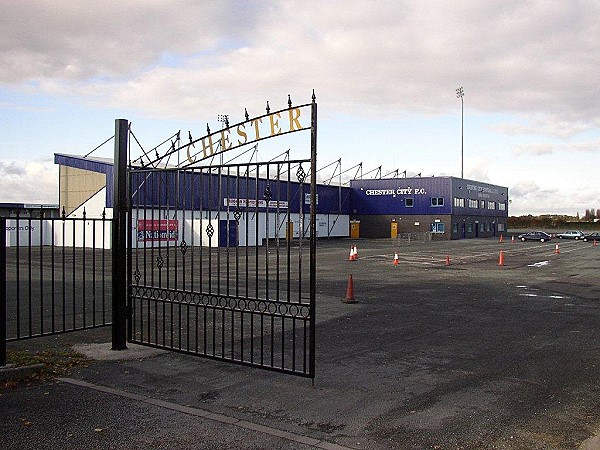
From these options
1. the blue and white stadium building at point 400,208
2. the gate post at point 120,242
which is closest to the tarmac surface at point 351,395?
the gate post at point 120,242

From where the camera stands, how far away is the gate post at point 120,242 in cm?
855

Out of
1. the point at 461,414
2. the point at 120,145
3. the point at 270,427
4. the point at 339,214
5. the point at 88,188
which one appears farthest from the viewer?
the point at 339,214

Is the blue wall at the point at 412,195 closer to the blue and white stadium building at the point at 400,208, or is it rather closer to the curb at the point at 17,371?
the blue and white stadium building at the point at 400,208

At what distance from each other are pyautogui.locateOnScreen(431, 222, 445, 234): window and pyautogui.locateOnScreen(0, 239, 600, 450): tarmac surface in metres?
53.8

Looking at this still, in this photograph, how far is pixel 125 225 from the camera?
8688mm

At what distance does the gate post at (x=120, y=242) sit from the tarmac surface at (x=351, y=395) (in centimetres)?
37

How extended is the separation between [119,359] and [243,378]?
6.63ft

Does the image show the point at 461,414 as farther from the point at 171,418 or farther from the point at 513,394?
the point at 171,418

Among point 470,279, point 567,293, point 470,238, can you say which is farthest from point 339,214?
point 567,293

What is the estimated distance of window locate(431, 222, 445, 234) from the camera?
211 feet

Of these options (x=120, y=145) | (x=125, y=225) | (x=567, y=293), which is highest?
(x=120, y=145)

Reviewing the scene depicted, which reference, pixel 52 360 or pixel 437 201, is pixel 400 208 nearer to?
pixel 437 201

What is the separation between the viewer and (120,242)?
854 centimetres

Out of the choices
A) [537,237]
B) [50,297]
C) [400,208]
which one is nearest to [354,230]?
[400,208]
